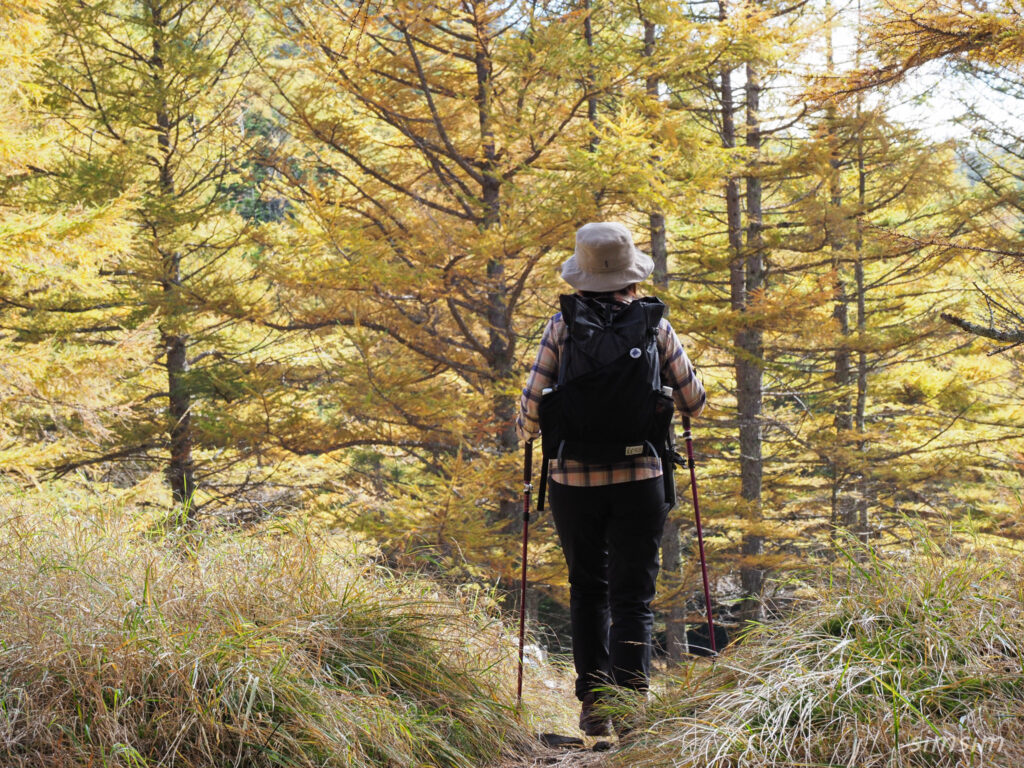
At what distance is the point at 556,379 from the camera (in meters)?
3.11

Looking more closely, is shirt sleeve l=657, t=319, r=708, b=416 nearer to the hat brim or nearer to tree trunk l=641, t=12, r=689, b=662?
the hat brim

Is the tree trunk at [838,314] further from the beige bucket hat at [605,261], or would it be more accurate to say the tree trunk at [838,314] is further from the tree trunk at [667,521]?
the beige bucket hat at [605,261]

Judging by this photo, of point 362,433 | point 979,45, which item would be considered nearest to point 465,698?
point 979,45

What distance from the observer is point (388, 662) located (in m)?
2.94

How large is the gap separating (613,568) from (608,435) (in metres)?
0.56

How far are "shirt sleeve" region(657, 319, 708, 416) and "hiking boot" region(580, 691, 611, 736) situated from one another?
116 cm

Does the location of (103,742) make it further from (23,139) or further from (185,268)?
(185,268)

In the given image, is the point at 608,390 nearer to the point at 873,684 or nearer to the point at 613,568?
the point at 613,568

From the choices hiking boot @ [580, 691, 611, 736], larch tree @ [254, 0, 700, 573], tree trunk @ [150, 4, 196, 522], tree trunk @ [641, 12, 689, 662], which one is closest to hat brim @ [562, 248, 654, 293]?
hiking boot @ [580, 691, 611, 736]

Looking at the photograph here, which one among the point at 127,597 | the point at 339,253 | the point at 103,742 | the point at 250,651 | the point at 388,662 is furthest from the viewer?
the point at 339,253

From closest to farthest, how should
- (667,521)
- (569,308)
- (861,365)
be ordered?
(569,308) < (667,521) < (861,365)

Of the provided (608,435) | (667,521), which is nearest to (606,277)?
(608,435)

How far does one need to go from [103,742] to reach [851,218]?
32.3ft

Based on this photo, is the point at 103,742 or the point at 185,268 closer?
the point at 103,742
